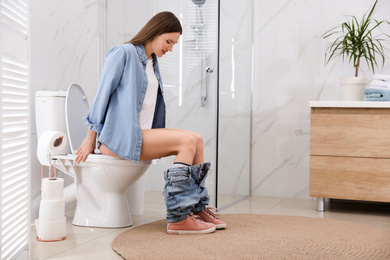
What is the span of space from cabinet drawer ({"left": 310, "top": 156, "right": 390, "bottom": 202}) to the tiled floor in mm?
135

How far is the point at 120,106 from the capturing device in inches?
96.6

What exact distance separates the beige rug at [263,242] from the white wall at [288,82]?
107 centimetres

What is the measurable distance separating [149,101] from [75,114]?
0.46 m

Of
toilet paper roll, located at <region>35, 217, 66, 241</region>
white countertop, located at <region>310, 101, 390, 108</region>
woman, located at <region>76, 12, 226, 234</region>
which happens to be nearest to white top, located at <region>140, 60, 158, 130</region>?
woman, located at <region>76, 12, 226, 234</region>

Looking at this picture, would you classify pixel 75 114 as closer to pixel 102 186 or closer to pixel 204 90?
pixel 102 186

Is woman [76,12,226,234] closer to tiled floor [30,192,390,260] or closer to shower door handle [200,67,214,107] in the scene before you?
tiled floor [30,192,390,260]

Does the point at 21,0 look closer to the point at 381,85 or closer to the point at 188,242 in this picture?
the point at 188,242

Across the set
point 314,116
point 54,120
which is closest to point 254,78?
point 314,116

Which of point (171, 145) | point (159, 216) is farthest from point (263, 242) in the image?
point (159, 216)

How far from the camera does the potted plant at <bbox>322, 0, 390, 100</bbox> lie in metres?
3.37

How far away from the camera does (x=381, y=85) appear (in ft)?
10.3

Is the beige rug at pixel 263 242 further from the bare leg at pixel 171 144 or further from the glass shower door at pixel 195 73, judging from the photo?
the glass shower door at pixel 195 73

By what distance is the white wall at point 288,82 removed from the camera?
3.71 meters

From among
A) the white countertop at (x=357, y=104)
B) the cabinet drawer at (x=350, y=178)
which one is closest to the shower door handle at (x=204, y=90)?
the white countertop at (x=357, y=104)
